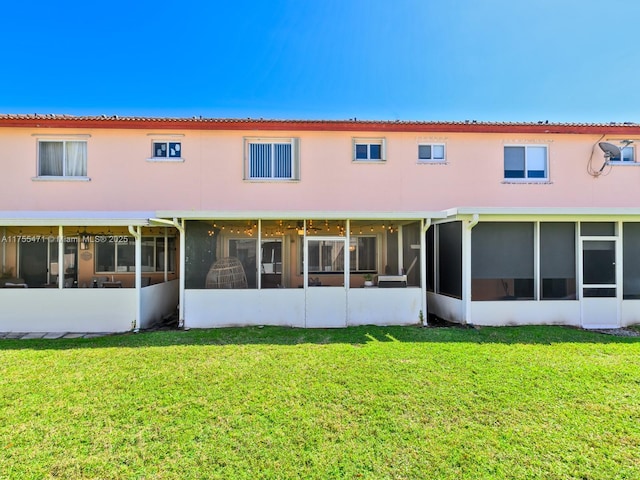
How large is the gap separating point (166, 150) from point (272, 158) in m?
3.61

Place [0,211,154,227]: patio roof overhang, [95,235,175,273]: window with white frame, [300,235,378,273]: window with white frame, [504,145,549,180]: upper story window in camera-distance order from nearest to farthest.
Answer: [0,211,154,227]: patio roof overhang
[300,235,378,273]: window with white frame
[95,235,175,273]: window with white frame
[504,145,549,180]: upper story window

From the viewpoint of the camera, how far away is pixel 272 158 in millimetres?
11805

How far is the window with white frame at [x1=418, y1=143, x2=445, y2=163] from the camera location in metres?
12.0

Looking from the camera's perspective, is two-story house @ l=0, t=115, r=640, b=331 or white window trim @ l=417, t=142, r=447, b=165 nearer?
two-story house @ l=0, t=115, r=640, b=331

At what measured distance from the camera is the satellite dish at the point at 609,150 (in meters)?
11.8

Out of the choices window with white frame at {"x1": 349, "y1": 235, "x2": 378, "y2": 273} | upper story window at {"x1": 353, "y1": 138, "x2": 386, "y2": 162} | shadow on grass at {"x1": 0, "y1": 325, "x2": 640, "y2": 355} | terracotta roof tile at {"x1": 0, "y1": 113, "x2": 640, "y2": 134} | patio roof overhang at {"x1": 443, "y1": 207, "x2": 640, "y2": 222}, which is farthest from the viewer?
upper story window at {"x1": 353, "y1": 138, "x2": 386, "y2": 162}

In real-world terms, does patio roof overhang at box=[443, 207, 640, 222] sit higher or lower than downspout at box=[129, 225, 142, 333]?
higher

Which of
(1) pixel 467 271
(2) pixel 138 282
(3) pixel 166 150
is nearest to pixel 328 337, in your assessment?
(1) pixel 467 271

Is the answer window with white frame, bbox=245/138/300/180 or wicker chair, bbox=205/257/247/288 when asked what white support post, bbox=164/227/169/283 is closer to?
wicker chair, bbox=205/257/247/288

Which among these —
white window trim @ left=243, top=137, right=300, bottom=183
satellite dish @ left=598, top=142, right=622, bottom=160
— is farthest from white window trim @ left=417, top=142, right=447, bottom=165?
satellite dish @ left=598, top=142, right=622, bottom=160

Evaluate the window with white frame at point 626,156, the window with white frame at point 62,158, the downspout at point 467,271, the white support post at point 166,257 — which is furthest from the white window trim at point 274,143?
the window with white frame at point 626,156

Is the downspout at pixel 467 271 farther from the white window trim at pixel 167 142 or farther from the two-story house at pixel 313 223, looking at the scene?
the white window trim at pixel 167 142

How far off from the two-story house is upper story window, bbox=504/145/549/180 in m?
0.05

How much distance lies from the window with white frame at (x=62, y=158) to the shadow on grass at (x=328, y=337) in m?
6.02
